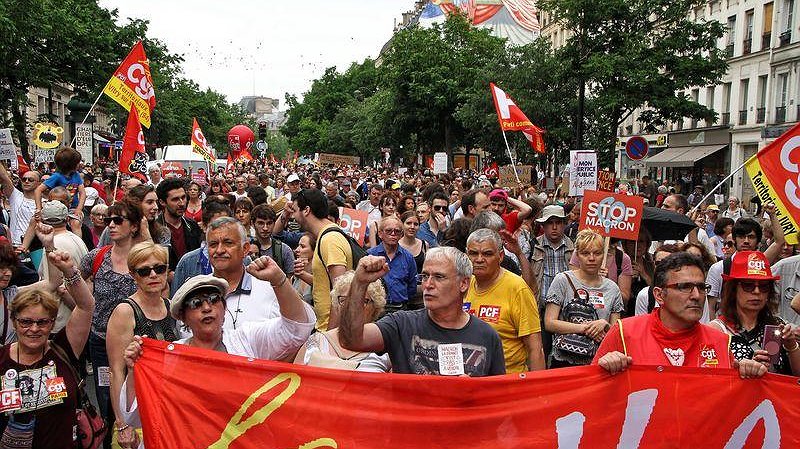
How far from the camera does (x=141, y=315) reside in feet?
14.9

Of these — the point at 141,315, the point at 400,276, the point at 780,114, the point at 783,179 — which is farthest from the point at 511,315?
the point at 780,114

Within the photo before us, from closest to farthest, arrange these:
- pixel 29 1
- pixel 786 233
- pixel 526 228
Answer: pixel 786 233 → pixel 526 228 → pixel 29 1

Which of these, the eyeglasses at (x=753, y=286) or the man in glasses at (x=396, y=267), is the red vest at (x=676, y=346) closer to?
the eyeglasses at (x=753, y=286)

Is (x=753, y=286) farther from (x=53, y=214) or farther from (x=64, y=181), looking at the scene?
(x=64, y=181)

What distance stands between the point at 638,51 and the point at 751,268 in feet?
75.8

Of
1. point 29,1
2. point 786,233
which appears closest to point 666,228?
point 786,233

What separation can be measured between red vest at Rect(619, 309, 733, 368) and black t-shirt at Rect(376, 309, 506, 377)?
72 centimetres

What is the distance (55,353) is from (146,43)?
94.5 feet

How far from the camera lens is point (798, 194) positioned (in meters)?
6.79

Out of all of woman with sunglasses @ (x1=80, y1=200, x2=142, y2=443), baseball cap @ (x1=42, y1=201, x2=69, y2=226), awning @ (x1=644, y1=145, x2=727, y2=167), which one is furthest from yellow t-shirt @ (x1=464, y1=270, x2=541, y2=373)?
awning @ (x1=644, y1=145, x2=727, y2=167)

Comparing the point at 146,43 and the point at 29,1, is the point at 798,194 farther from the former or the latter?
the point at 146,43

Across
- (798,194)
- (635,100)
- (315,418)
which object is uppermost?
(635,100)

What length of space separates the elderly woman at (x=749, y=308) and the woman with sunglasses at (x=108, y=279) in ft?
11.8

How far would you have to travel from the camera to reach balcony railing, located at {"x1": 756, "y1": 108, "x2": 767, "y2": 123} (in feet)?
131
